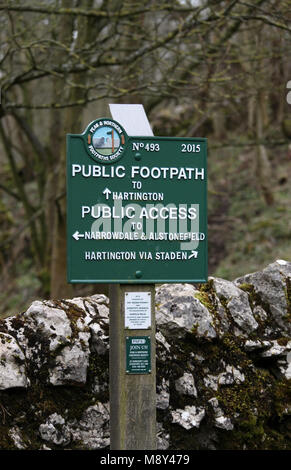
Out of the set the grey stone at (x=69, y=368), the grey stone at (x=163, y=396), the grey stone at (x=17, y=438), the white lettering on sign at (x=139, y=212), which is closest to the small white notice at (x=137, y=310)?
the white lettering on sign at (x=139, y=212)

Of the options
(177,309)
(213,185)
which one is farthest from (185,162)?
(213,185)

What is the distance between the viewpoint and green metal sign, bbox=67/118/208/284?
15.3 feet

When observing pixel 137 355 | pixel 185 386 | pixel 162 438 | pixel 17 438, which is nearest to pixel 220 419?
pixel 185 386

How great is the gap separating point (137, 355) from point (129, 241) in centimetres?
82

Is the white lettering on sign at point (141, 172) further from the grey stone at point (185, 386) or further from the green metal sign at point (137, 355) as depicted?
the grey stone at point (185, 386)

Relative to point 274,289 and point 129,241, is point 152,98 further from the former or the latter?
point 129,241

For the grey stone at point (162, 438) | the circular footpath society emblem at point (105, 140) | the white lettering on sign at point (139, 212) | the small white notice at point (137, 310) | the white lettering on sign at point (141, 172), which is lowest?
the grey stone at point (162, 438)

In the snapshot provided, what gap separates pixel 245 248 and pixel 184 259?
38.6ft

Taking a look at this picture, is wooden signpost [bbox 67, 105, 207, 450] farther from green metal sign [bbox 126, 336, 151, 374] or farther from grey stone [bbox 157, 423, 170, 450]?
grey stone [bbox 157, 423, 170, 450]

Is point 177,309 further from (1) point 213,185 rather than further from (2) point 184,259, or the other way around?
(1) point 213,185

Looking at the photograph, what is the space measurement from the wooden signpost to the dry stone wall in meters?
0.50

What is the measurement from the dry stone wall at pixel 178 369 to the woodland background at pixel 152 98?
178 centimetres

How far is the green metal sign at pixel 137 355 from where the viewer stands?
4723 mm
